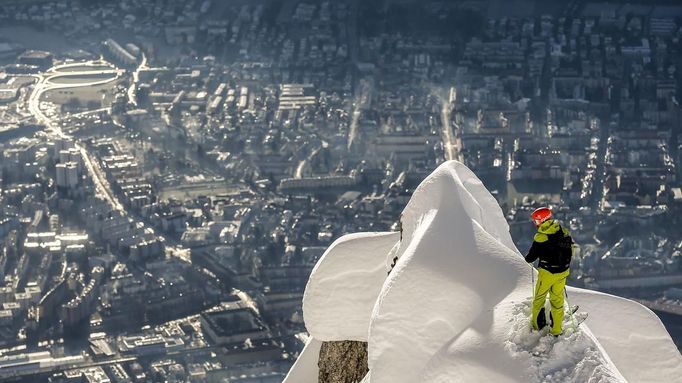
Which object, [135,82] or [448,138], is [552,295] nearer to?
[448,138]

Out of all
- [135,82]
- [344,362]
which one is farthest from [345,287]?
[135,82]

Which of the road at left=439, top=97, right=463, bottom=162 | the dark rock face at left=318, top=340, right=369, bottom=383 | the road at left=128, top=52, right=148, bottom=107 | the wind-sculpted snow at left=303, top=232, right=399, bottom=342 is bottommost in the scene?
the road at left=128, top=52, right=148, bottom=107

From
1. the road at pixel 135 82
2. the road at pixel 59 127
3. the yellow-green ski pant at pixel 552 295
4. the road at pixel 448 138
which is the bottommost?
the road at pixel 59 127

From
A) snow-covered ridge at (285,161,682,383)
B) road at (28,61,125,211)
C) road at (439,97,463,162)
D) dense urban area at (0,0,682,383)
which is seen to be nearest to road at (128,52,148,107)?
dense urban area at (0,0,682,383)

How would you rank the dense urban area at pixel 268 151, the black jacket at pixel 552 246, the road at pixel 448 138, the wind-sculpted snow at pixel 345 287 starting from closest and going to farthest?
the black jacket at pixel 552 246 → the wind-sculpted snow at pixel 345 287 → the dense urban area at pixel 268 151 → the road at pixel 448 138

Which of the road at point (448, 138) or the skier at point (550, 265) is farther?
the road at point (448, 138)

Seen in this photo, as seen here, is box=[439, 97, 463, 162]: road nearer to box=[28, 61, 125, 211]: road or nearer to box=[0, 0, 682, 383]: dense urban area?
box=[0, 0, 682, 383]: dense urban area

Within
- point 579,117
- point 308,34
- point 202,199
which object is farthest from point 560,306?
point 308,34

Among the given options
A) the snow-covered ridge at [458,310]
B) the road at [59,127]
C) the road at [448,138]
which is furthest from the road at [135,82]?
the snow-covered ridge at [458,310]

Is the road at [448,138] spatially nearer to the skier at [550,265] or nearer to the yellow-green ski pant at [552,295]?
the skier at [550,265]
